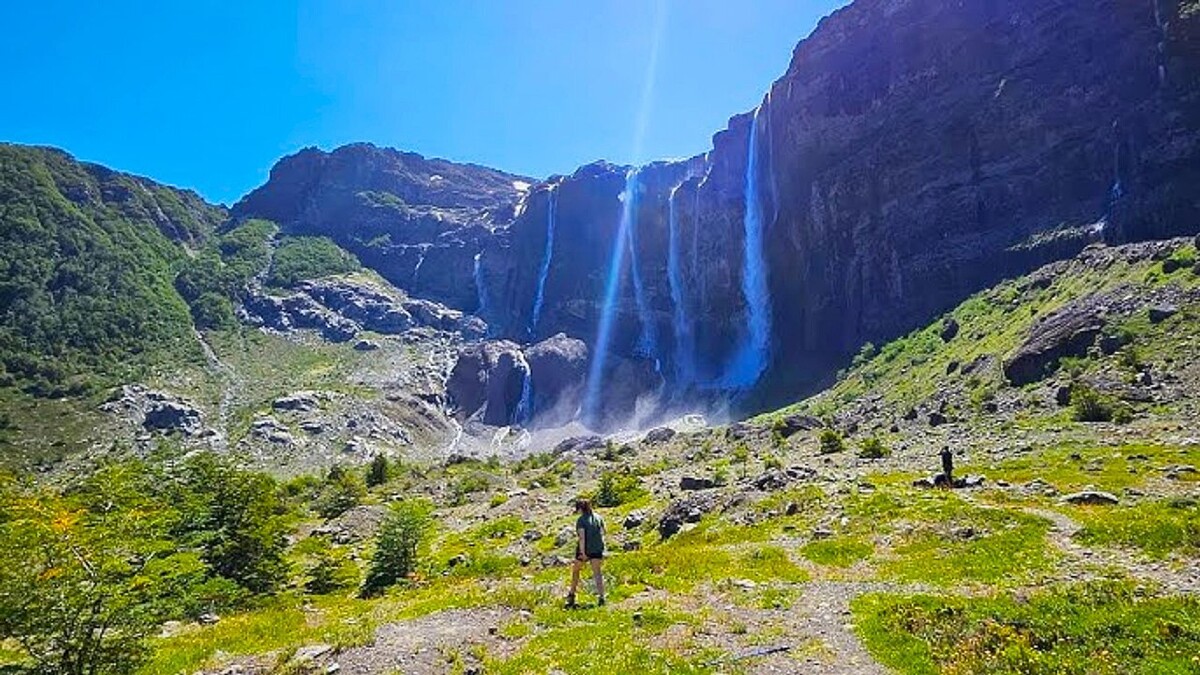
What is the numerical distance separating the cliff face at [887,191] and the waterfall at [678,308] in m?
0.45

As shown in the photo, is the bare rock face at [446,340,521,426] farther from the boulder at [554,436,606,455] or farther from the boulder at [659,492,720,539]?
the boulder at [659,492,720,539]

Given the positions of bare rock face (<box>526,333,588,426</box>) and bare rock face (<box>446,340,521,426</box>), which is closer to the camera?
bare rock face (<box>526,333,588,426</box>)

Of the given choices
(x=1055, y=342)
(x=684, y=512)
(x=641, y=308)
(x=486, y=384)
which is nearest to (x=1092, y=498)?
(x=684, y=512)

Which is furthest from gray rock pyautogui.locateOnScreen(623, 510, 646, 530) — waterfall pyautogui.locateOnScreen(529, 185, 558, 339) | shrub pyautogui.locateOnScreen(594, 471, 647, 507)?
waterfall pyautogui.locateOnScreen(529, 185, 558, 339)

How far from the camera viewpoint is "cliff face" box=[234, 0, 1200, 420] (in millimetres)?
95500

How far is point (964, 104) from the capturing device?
113m

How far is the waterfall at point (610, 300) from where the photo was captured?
146250 millimetres

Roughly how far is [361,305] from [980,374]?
154345 millimetres

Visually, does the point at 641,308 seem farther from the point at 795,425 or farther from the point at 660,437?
the point at 795,425

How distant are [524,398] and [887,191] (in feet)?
254

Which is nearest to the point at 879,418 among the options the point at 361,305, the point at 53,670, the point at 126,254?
the point at 53,670

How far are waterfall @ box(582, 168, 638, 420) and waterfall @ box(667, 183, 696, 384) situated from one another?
13474 mm

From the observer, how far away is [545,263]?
18350 centimetres

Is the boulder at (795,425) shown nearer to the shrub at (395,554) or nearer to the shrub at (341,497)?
the shrub at (341,497)
